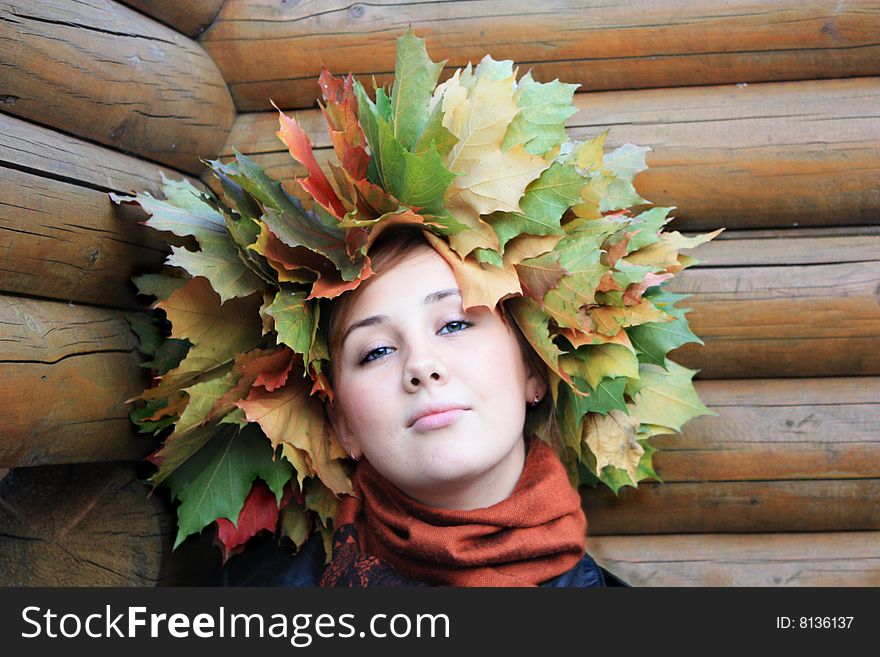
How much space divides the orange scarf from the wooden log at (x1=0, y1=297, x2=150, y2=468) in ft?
1.70

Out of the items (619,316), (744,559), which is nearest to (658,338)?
(619,316)

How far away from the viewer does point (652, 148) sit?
2252 millimetres

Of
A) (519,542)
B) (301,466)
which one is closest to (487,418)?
(519,542)

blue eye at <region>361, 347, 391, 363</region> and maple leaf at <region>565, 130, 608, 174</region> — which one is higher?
maple leaf at <region>565, 130, 608, 174</region>

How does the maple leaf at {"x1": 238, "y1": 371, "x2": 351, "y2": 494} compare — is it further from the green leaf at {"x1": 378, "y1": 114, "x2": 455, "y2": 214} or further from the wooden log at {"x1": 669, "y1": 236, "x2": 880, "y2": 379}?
the wooden log at {"x1": 669, "y1": 236, "x2": 880, "y2": 379}

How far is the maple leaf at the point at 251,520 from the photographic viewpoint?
1.98m

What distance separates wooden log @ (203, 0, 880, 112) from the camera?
2.23 m

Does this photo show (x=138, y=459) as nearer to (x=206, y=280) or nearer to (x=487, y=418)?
(x=206, y=280)

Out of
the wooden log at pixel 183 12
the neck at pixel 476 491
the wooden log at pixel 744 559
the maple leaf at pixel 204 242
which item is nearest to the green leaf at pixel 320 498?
the neck at pixel 476 491

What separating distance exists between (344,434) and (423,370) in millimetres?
308

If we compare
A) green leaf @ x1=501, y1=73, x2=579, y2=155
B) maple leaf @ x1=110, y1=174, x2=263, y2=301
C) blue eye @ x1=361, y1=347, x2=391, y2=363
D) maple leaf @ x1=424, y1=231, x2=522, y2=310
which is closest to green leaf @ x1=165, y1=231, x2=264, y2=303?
maple leaf @ x1=110, y1=174, x2=263, y2=301

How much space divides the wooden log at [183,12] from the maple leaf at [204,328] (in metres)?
0.70

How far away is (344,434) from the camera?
1.97m

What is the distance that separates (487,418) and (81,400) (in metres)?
0.79
